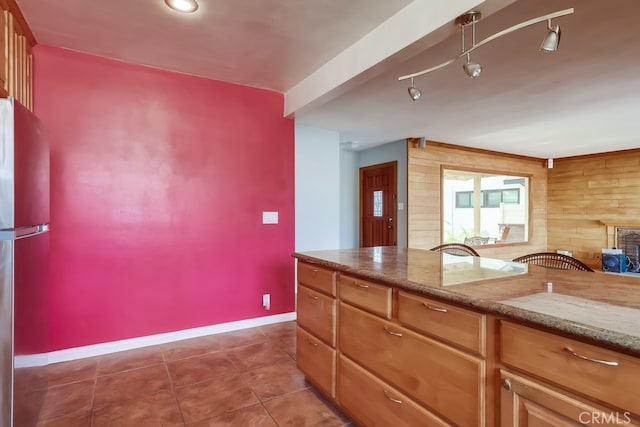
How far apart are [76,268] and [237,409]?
180 centimetres

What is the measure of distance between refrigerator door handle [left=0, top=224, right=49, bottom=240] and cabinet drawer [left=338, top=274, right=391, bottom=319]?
1.53 metres

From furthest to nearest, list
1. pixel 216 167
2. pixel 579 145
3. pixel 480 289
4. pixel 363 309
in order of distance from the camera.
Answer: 1. pixel 579 145
2. pixel 216 167
3. pixel 363 309
4. pixel 480 289

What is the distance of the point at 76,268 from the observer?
266cm

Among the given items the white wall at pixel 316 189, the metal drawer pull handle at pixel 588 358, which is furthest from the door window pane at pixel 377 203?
the metal drawer pull handle at pixel 588 358

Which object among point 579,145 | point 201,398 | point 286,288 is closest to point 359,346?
point 201,398

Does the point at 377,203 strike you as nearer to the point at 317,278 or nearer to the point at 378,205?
the point at 378,205

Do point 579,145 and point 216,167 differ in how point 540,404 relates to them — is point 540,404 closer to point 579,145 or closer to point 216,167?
point 216,167

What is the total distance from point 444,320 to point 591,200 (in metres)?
7.56

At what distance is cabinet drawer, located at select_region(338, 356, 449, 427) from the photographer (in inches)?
52.8

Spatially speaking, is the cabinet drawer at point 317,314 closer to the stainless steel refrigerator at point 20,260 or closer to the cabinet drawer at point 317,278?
the cabinet drawer at point 317,278

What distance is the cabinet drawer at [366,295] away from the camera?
1.51 metres

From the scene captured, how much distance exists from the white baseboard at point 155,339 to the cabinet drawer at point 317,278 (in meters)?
1.46

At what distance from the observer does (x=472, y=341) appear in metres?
1.13

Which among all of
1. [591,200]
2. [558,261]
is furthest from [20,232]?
[591,200]
